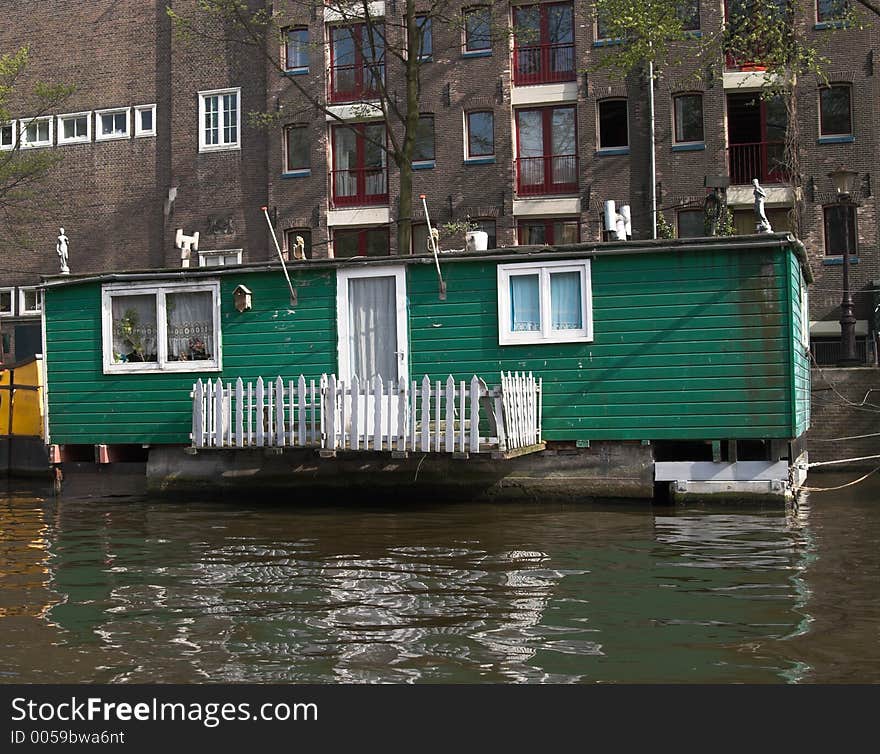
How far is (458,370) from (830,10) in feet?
68.8

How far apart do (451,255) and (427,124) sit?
19.7 metres

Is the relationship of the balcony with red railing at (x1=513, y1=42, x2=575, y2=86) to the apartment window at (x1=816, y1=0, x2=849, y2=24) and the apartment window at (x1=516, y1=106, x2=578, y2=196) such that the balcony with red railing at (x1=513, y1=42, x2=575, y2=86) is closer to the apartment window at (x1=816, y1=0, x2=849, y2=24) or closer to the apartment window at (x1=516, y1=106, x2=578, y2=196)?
the apartment window at (x1=516, y1=106, x2=578, y2=196)

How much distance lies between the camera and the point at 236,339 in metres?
17.3

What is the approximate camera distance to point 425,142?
35188 millimetres

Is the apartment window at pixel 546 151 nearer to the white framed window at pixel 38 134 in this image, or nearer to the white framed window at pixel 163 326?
the white framed window at pixel 38 134

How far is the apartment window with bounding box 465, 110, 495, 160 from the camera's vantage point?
34.5 m

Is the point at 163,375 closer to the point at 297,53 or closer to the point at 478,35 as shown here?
the point at 478,35

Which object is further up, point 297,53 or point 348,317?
point 297,53

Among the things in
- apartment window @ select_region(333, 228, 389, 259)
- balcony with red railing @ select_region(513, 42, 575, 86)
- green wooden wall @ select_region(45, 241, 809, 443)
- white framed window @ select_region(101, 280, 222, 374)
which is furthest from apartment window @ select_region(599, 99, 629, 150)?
white framed window @ select_region(101, 280, 222, 374)

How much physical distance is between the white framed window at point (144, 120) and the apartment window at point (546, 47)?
12680 millimetres

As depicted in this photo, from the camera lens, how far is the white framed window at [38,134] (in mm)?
39531

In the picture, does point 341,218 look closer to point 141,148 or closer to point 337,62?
point 337,62

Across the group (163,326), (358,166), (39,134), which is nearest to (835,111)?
(358,166)

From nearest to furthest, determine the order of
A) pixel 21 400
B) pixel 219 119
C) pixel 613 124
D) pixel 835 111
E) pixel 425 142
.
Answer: pixel 21 400, pixel 835 111, pixel 613 124, pixel 425 142, pixel 219 119
